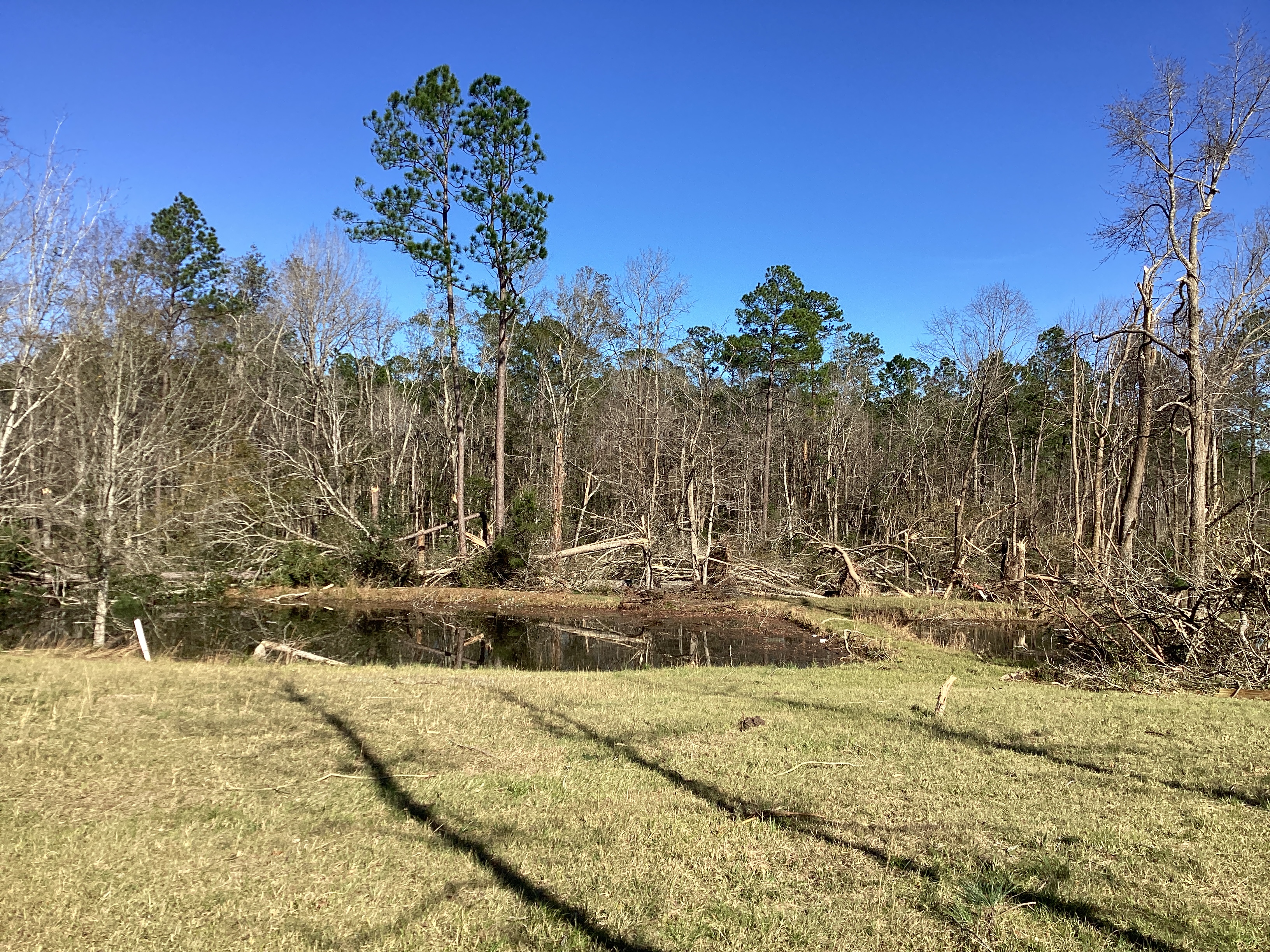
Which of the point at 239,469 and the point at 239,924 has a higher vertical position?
the point at 239,469

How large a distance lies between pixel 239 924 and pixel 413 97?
23.1 meters

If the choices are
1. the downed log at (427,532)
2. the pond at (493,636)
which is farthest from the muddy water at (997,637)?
the downed log at (427,532)

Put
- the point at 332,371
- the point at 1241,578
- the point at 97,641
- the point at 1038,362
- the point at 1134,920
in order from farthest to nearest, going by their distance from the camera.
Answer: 1. the point at 1038,362
2. the point at 332,371
3. the point at 97,641
4. the point at 1241,578
5. the point at 1134,920

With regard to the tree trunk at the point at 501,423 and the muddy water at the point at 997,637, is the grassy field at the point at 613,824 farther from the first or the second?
the tree trunk at the point at 501,423

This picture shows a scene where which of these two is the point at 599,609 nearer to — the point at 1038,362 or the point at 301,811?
the point at 301,811

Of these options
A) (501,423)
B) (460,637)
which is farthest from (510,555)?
(460,637)

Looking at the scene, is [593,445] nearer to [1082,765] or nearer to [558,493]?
[558,493]

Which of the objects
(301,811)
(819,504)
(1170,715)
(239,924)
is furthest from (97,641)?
(819,504)

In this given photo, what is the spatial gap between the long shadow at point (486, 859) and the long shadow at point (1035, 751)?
469 centimetres

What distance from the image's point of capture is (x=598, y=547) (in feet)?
77.9

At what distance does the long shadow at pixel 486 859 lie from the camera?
3.70m

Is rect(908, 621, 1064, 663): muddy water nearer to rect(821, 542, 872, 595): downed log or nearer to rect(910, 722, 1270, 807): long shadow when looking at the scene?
rect(821, 542, 872, 595): downed log

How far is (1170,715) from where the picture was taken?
8.16 meters

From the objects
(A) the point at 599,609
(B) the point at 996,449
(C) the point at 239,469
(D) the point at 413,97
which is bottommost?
(A) the point at 599,609
